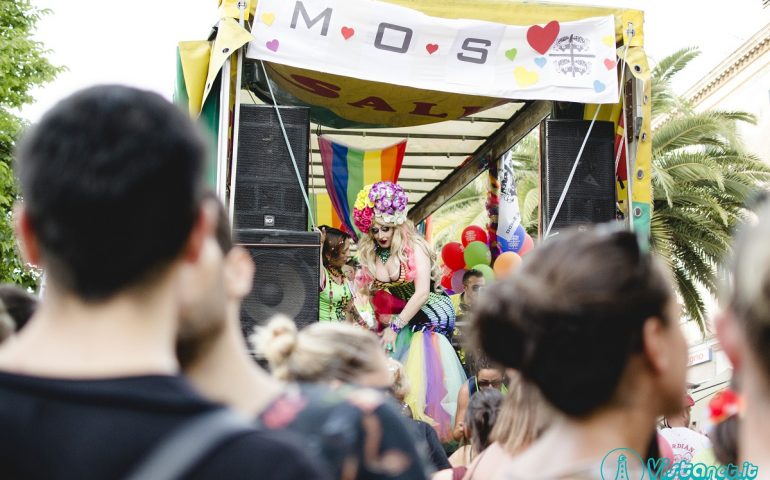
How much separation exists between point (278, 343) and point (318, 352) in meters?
0.08

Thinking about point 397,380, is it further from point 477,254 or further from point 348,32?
point 477,254

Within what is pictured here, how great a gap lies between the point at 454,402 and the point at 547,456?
4.49m

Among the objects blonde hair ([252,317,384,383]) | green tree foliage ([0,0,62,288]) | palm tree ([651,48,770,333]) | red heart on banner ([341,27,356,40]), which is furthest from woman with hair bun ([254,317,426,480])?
green tree foliage ([0,0,62,288])

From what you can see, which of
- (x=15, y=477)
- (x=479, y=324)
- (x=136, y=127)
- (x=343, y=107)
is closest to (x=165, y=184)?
(x=136, y=127)

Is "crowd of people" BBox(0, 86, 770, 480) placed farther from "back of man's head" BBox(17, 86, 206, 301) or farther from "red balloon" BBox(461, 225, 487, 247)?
"red balloon" BBox(461, 225, 487, 247)

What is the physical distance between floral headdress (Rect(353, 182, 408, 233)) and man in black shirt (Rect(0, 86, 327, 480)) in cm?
496

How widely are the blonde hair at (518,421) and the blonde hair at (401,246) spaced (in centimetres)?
328

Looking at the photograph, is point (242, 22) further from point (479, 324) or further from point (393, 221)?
point (479, 324)

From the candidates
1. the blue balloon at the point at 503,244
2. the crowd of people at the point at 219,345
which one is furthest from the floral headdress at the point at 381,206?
the crowd of people at the point at 219,345

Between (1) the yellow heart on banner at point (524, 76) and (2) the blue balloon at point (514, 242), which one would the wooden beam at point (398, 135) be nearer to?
(2) the blue balloon at point (514, 242)

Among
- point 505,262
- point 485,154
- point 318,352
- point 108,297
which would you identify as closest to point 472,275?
point 505,262

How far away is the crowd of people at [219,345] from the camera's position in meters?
0.91

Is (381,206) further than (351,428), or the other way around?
(381,206)

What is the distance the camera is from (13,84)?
1611 centimetres
